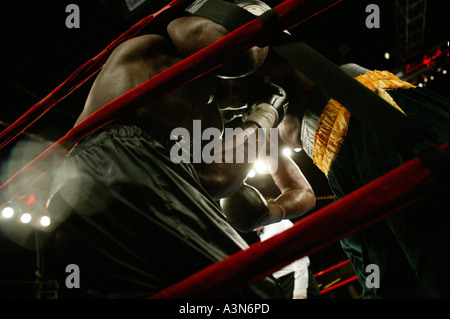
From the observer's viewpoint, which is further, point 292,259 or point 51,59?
point 51,59

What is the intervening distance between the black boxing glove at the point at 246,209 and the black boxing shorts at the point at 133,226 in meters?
0.46

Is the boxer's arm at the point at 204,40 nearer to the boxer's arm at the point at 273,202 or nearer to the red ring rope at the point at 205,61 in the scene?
the red ring rope at the point at 205,61

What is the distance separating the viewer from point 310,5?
2.40 ft

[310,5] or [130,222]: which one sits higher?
[310,5]

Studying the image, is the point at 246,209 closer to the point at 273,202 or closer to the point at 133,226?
the point at 273,202

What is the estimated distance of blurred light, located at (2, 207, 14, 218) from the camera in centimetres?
405

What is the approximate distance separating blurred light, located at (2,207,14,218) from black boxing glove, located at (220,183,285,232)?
167 inches

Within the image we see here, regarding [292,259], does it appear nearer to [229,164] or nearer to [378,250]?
[229,164]

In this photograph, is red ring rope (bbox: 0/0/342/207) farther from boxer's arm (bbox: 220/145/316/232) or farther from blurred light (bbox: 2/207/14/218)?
blurred light (bbox: 2/207/14/218)

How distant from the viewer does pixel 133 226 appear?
76 cm

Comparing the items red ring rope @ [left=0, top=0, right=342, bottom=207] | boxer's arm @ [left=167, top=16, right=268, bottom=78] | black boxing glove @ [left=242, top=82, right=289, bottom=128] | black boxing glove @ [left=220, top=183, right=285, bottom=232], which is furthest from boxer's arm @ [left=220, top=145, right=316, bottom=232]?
red ring rope @ [left=0, top=0, right=342, bottom=207]

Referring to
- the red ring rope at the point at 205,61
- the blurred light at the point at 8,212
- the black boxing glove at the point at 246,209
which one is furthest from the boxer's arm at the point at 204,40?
the blurred light at the point at 8,212

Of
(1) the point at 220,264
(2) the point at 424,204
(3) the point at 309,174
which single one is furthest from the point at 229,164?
(3) the point at 309,174
